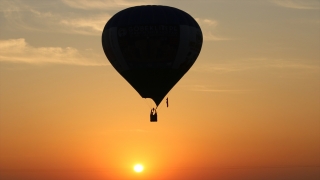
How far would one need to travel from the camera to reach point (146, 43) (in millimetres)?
102938

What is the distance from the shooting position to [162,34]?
103 m

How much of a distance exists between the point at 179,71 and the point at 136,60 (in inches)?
142

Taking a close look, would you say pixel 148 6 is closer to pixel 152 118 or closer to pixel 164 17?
pixel 164 17

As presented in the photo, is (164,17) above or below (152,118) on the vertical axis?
above

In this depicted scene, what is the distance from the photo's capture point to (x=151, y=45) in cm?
10294

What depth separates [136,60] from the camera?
104 m

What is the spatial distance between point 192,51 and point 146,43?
428cm

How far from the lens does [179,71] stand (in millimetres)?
105250

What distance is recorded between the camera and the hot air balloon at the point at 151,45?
10312cm

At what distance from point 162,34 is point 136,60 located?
2775 mm

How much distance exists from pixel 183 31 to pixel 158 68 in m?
3.31

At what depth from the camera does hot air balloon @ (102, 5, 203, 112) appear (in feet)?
338

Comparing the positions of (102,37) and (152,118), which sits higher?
(102,37)

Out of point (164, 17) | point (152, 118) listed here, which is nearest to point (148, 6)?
point (164, 17)
